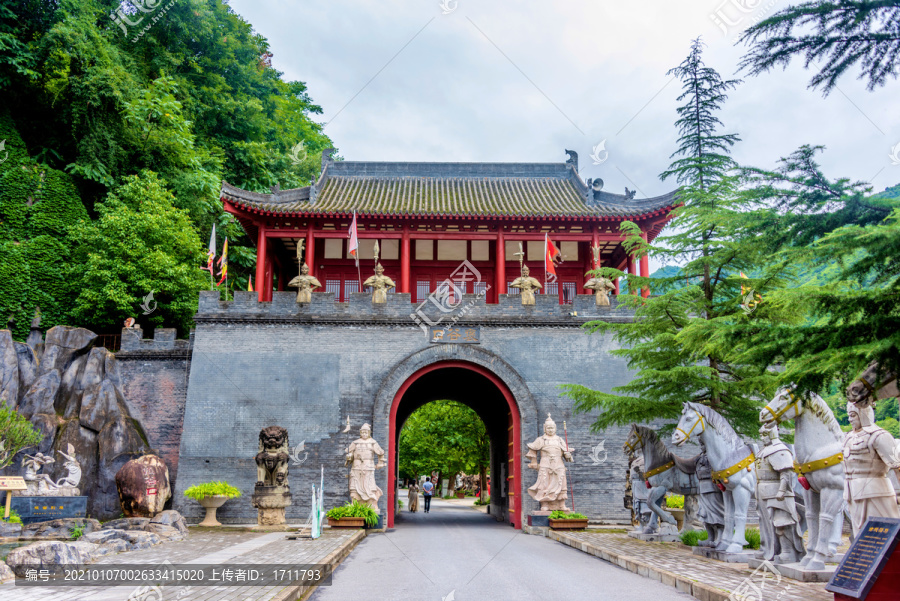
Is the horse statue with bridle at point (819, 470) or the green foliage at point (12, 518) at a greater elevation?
the horse statue with bridle at point (819, 470)

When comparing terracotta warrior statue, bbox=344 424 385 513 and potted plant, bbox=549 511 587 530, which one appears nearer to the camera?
potted plant, bbox=549 511 587 530

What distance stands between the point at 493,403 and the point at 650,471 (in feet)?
29.9

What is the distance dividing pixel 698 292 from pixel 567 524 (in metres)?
6.20

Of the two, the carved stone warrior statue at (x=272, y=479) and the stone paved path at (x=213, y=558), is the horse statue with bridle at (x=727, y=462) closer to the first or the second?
the stone paved path at (x=213, y=558)

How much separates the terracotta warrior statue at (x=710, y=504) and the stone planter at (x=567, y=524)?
4724 mm

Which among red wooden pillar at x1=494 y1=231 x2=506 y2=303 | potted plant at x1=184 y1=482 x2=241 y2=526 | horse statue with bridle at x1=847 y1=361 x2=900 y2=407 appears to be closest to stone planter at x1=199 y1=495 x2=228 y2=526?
potted plant at x1=184 y1=482 x2=241 y2=526

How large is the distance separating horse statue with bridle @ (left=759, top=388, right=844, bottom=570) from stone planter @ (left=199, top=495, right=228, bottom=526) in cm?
1257

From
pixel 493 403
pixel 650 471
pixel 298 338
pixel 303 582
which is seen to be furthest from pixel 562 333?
pixel 303 582

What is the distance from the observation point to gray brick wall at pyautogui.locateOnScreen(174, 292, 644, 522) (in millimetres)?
15992

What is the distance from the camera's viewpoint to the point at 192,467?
15992 millimetres

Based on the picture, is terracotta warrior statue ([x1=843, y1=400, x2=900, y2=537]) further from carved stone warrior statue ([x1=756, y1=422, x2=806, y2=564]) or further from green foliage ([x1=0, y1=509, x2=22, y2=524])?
green foliage ([x1=0, y1=509, x2=22, y2=524])

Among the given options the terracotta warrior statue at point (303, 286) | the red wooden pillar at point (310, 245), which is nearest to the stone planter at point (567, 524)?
the terracotta warrior statue at point (303, 286)

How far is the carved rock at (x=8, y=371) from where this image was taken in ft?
52.7

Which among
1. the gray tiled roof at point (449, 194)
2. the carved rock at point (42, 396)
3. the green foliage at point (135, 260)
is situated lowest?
the carved rock at point (42, 396)
